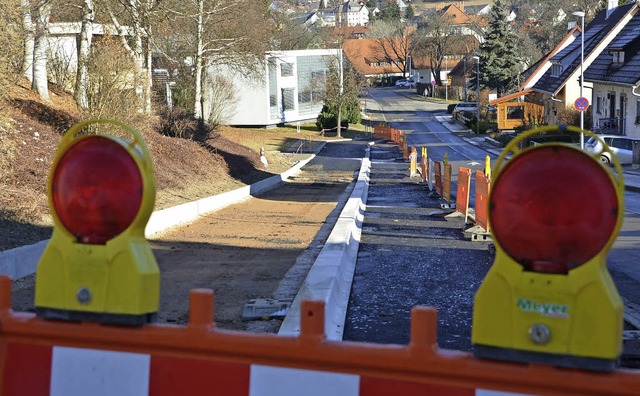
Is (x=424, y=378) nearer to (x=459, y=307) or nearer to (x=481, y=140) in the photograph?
(x=459, y=307)

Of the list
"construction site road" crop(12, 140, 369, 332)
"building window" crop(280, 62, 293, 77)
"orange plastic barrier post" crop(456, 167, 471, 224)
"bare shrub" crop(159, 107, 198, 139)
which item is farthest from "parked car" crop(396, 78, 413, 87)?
"orange plastic barrier post" crop(456, 167, 471, 224)

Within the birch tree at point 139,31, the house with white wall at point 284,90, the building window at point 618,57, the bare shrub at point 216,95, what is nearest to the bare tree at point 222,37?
the bare shrub at point 216,95

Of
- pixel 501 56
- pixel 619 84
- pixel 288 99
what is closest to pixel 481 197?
pixel 619 84

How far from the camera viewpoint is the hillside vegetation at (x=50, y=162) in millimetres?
12820

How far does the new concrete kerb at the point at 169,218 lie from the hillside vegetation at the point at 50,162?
1.61 ft

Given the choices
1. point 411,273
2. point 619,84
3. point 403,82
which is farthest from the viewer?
point 403,82

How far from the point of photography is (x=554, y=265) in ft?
7.61

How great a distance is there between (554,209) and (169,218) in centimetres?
1417

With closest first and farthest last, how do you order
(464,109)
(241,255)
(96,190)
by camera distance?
(96,190) → (241,255) → (464,109)

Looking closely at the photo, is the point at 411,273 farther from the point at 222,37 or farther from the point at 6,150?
the point at 222,37

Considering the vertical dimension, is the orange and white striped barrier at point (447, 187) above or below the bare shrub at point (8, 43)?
below

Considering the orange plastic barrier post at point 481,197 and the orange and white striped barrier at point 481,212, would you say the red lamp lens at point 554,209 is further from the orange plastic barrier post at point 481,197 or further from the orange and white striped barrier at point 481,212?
the orange plastic barrier post at point 481,197

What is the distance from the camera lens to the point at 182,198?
821 inches

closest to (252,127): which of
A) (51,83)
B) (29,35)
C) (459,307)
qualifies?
(51,83)
